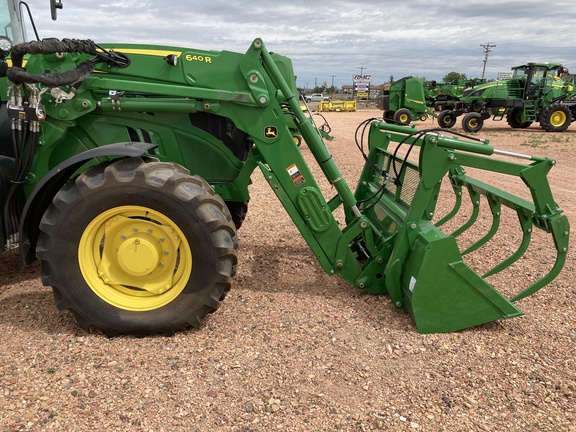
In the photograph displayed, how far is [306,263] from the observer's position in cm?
462

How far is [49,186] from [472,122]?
62.5 ft

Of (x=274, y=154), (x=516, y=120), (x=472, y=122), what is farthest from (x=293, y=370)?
(x=516, y=120)

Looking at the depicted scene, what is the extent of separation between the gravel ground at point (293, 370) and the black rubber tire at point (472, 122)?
1661cm

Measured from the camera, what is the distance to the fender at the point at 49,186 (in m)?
3.03

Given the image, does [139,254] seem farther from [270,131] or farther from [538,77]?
[538,77]

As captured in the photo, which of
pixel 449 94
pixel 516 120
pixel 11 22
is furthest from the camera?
pixel 449 94

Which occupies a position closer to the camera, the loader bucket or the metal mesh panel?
the loader bucket

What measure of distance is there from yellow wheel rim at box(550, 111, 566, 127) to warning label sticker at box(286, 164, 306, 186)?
1968cm

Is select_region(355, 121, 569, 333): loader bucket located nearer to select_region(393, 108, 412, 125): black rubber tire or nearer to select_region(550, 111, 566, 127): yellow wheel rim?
select_region(393, 108, 412, 125): black rubber tire

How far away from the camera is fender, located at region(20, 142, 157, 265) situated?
3033mm

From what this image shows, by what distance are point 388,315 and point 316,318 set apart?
56 cm

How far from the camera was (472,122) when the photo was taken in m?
19.3

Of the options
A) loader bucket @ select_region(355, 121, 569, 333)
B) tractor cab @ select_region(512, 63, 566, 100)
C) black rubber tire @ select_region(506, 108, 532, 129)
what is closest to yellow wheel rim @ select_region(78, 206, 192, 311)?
loader bucket @ select_region(355, 121, 569, 333)

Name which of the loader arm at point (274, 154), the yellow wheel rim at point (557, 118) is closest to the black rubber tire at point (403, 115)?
the yellow wheel rim at point (557, 118)
